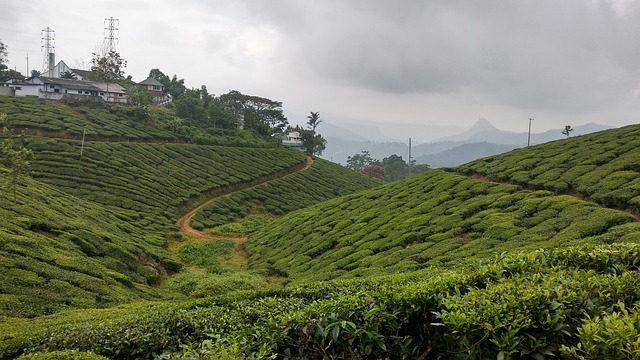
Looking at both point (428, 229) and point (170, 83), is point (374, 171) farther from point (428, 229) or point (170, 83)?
point (428, 229)

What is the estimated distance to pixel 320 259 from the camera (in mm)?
17703

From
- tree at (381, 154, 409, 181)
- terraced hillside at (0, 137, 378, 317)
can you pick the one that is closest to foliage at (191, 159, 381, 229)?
terraced hillside at (0, 137, 378, 317)

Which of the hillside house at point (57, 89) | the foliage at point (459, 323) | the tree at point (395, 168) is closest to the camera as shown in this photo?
the foliage at point (459, 323)

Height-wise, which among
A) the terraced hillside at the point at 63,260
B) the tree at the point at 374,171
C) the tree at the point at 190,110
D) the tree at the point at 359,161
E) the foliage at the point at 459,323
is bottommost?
the terraced hillside at the point at 63,260

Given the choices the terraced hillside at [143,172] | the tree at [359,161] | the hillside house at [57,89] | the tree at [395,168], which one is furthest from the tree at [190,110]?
the tree at [359,161]

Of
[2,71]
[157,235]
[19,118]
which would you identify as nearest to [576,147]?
[157,235]

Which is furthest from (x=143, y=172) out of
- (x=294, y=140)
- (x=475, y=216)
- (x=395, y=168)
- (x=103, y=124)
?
(x=395, y=168)

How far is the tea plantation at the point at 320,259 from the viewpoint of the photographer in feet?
12.5

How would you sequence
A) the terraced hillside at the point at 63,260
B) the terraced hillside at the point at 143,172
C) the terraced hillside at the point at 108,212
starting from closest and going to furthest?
1. the terraced hillside at the point at 63,260
2. the terraced hillside at the point at 108,212
3. the terraced hillside at the point at 143,172

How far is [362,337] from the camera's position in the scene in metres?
3.93

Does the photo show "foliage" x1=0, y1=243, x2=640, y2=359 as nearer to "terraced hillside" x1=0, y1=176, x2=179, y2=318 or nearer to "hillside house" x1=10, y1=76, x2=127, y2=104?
"terraced hillside" x1=0, y1=176, x2=179, y2=318

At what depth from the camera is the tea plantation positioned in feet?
12.5

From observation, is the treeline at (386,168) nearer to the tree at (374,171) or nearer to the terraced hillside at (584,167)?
the tree at (374,171)

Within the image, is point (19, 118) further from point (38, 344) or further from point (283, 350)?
point (283, 350)
